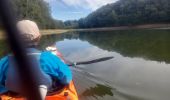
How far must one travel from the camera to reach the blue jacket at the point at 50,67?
3.06m

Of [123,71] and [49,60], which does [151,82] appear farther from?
[49,60]

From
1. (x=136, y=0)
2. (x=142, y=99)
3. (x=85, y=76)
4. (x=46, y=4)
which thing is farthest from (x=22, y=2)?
(x=136, y=0)

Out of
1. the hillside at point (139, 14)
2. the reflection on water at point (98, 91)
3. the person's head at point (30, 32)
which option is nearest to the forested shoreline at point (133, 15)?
the hillside at point (139, 14)

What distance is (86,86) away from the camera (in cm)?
813

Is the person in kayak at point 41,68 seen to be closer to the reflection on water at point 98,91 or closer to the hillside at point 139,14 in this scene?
the reflection on water at point 98,91

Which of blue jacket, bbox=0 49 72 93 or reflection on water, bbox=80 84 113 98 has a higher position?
blue jacket, bbox=0 49 72 93

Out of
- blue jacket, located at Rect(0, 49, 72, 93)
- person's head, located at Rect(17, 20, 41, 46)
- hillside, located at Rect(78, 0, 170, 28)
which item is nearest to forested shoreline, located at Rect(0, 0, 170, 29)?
hillside, located at Rect(78, 0, 170, 28)

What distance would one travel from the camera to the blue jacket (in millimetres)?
3061

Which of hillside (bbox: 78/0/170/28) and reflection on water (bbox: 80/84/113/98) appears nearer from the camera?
reflection on water (bbox: 80/84/113/98)

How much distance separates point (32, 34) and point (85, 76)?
704 cm

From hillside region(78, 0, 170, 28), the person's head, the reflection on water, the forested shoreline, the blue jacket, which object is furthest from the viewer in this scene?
hillside region(78, 0, 170, 28)

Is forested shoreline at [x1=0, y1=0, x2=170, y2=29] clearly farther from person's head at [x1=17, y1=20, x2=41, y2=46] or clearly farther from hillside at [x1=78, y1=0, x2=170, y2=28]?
person's head at [x1=17, y1=20, x2=41, y2=46]

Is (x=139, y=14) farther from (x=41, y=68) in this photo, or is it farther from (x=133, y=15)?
(x=41, y=68)

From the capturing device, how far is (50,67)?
3172mm
